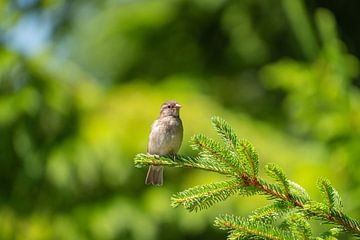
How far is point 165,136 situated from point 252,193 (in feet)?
5.25

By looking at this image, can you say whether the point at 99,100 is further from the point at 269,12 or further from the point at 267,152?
the point at 269,12

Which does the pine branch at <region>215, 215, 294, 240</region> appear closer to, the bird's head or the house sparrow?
the house sparrow

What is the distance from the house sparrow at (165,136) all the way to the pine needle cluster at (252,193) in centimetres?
144

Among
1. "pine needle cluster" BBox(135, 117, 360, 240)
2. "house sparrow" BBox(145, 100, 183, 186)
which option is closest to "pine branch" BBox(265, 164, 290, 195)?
"pine needle cluster" BBox(135, 117, 360, 240)

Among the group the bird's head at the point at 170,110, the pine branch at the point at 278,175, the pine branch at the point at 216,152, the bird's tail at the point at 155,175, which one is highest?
the bird's head at the point at 170,110

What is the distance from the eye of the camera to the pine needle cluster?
6.74 feet

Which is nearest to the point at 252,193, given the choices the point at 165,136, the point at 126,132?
the point at 165,136

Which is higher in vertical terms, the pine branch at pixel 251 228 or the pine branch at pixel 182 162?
the pine branch at pixel 182 162

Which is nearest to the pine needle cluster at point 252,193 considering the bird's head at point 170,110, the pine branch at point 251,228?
the pine branch at point 251,228

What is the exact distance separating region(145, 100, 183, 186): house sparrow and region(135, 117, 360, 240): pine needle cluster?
1.44m

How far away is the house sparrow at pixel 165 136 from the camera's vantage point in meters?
3.75

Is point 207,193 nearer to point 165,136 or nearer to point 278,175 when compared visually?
point 278,175

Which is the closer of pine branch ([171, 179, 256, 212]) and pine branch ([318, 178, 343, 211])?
pine branch ([318, 178, 343, 211])

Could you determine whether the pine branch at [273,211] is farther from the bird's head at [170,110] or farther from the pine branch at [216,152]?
the bird's head at [170,110]
